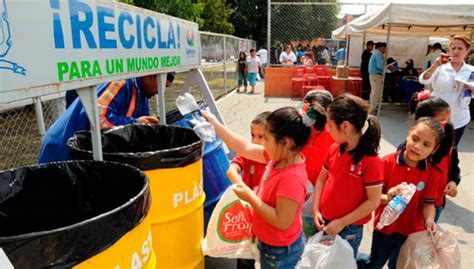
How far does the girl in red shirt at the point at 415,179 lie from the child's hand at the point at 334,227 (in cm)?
33

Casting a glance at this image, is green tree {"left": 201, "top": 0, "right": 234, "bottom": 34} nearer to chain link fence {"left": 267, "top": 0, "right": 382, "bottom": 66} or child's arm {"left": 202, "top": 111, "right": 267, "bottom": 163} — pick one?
chain link fence {"left": 267, "top": 0, "right": 382, "bottom": 66}

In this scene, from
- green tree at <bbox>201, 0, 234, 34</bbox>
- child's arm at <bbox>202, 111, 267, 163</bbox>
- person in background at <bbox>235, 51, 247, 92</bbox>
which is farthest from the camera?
green tree at <bbox>201, 0, 234, 34</bbox>

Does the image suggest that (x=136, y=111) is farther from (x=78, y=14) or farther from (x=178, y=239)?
(x=78, y=14)

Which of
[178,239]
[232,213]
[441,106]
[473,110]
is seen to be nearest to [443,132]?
[441,106]

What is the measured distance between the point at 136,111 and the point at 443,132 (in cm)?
206

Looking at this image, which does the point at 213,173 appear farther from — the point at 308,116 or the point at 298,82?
the point at 298,82

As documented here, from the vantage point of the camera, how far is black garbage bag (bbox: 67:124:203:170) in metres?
1.71

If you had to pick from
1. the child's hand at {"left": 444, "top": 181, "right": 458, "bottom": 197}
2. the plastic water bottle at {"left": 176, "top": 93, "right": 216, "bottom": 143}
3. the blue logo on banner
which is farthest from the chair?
the blue logo on banner

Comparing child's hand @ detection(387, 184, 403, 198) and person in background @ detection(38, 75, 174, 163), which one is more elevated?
person in background @ detection(38, 75, 174, 163)

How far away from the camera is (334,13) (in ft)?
66.4

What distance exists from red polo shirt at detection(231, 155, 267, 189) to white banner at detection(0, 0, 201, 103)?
2.64 ft

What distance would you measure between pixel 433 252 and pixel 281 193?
1024 mm

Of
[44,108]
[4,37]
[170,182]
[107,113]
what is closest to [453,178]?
[170,182]

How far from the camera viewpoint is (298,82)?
1082 centimetres
